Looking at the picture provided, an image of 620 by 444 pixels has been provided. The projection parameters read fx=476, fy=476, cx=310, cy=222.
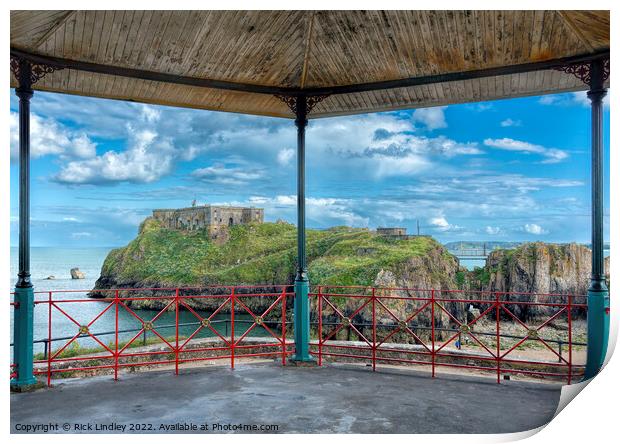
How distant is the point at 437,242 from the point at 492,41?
4488 centimetres

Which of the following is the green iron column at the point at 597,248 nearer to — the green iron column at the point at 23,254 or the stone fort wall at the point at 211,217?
the green iron column at the point at 23,254

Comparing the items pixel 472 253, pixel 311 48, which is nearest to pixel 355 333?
pixel 311 48

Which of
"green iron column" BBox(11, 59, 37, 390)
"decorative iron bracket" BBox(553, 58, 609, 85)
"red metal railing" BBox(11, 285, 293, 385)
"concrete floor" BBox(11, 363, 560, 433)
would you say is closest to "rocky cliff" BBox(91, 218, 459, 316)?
"red metal railing" BBox(11, 285, 293, 385)

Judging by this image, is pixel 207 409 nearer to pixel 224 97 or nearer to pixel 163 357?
pixel 224 97

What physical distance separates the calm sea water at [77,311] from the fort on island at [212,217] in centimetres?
1197

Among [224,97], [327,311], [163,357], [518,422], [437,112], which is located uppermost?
[437,112]

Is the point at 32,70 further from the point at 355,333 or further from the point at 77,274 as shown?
the point at 77,274

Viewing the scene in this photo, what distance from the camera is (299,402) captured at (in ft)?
16.7

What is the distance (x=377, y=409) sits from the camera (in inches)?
193

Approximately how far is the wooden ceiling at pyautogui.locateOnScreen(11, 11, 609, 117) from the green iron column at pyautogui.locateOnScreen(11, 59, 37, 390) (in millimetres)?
387

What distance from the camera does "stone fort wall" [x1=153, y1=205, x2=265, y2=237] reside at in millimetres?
64938

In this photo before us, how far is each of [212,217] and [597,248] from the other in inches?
2444

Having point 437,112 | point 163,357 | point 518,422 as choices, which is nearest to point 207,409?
point 518,422

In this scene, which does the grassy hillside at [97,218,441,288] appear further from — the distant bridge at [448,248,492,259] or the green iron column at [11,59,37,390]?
the green iron column at [11,59,37,390]
